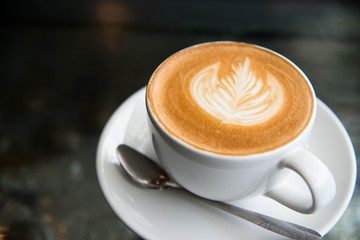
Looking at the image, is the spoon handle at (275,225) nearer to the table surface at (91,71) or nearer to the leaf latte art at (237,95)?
the leaf latte art at (237,95)

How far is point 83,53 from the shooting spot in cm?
146

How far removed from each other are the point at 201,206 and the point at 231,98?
25cm

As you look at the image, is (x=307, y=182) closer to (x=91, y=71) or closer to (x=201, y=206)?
(x=201, y=206)

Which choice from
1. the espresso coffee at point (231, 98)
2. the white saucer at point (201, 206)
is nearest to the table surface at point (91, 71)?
the white saucer at point (201, 206)

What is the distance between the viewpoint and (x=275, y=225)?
669 mm

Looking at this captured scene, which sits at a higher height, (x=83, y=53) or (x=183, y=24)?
(x=183, y=24)

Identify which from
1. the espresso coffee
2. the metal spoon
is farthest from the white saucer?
the espresso coffee

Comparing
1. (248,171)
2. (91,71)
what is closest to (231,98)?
(248,171)

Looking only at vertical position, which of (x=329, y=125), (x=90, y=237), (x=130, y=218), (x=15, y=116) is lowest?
(x=90, y=237)

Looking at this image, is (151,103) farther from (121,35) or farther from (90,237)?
(121,35)

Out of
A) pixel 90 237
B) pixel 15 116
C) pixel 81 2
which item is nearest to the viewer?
pixel 90 237

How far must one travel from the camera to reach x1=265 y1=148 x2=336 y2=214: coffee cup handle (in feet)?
1.92

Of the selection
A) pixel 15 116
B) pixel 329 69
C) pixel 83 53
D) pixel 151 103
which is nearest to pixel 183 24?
pixel 83 53

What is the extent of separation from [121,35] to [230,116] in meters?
0.96
